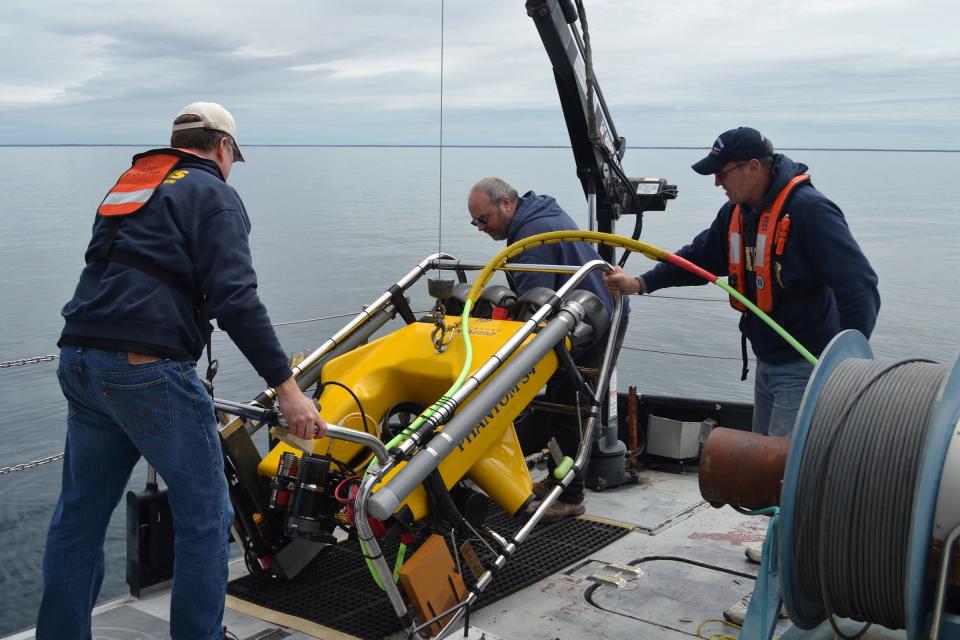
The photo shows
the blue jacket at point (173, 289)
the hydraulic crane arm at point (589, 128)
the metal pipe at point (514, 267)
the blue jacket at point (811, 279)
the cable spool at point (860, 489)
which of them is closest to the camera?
the cable spool at point (860, 489)

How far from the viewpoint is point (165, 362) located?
2.65 metres

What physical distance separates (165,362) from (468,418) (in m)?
A: 0.99

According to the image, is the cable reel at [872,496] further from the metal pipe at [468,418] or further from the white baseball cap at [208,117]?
the white baseball cap at [208,117]

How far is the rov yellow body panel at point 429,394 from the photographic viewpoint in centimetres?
348

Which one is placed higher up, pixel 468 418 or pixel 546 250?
pixel 546 250

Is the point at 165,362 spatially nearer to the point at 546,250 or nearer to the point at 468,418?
the point at 468,418

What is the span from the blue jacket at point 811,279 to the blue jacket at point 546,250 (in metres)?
0.69

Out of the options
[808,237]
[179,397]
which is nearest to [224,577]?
[179,397]

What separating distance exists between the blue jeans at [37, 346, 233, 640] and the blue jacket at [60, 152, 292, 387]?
7 centimetres

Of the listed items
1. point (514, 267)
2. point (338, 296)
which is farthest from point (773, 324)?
point (338, 296)

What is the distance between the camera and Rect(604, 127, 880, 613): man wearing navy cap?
10.8 ft

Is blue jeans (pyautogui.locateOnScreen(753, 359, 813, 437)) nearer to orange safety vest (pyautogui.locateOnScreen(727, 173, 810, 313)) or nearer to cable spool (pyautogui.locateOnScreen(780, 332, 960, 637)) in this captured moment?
orange safety vest (pyautogui.locateOnScreen(727, 173, 810, 313))

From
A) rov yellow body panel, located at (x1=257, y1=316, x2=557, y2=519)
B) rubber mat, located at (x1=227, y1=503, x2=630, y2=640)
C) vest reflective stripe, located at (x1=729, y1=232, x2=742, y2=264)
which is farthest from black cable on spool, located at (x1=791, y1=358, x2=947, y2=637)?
rubber mat, located at (x1=227, y1=503, x2=630, y2=640)

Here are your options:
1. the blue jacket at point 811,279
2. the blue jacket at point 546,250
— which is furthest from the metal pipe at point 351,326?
the blue jacket at point 811,279
